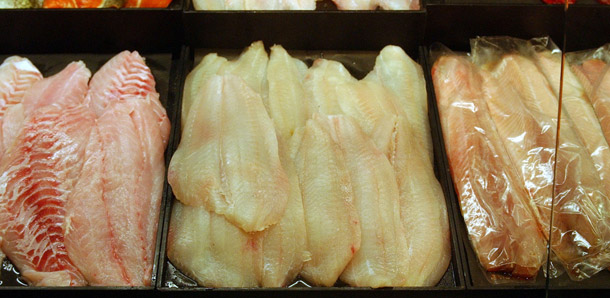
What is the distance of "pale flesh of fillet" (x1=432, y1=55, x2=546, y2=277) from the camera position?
Answer: 215 centimetres

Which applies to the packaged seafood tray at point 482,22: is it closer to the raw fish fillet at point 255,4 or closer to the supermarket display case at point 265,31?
the supermarket display case at point 265,31

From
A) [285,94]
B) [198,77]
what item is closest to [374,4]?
[285,94]

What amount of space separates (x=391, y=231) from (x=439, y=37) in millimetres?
1182

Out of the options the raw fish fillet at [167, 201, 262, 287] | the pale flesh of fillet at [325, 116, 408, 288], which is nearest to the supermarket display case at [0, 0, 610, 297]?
the pale flesh of fillet at [325, 116, 408, 288]

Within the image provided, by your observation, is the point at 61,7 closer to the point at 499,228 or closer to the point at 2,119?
the point at 2,119

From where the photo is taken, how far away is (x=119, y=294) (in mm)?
2045

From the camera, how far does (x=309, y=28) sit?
2.93 metres

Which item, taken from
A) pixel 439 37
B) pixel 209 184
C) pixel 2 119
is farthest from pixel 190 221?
pixel 439 37

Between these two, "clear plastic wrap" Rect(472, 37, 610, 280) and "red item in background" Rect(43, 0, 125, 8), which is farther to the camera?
"red item in background" Rect(43, 0, 125, 8)

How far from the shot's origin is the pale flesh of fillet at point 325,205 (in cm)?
213

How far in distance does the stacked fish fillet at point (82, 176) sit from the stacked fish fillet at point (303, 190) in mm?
132

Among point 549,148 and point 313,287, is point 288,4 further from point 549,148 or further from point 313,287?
point 313,287

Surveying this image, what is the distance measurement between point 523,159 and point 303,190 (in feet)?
2.74

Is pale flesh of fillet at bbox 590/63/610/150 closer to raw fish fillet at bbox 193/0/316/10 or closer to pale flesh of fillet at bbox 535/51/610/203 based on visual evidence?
pale flesh of fillet at bbox 535/51/610/203
